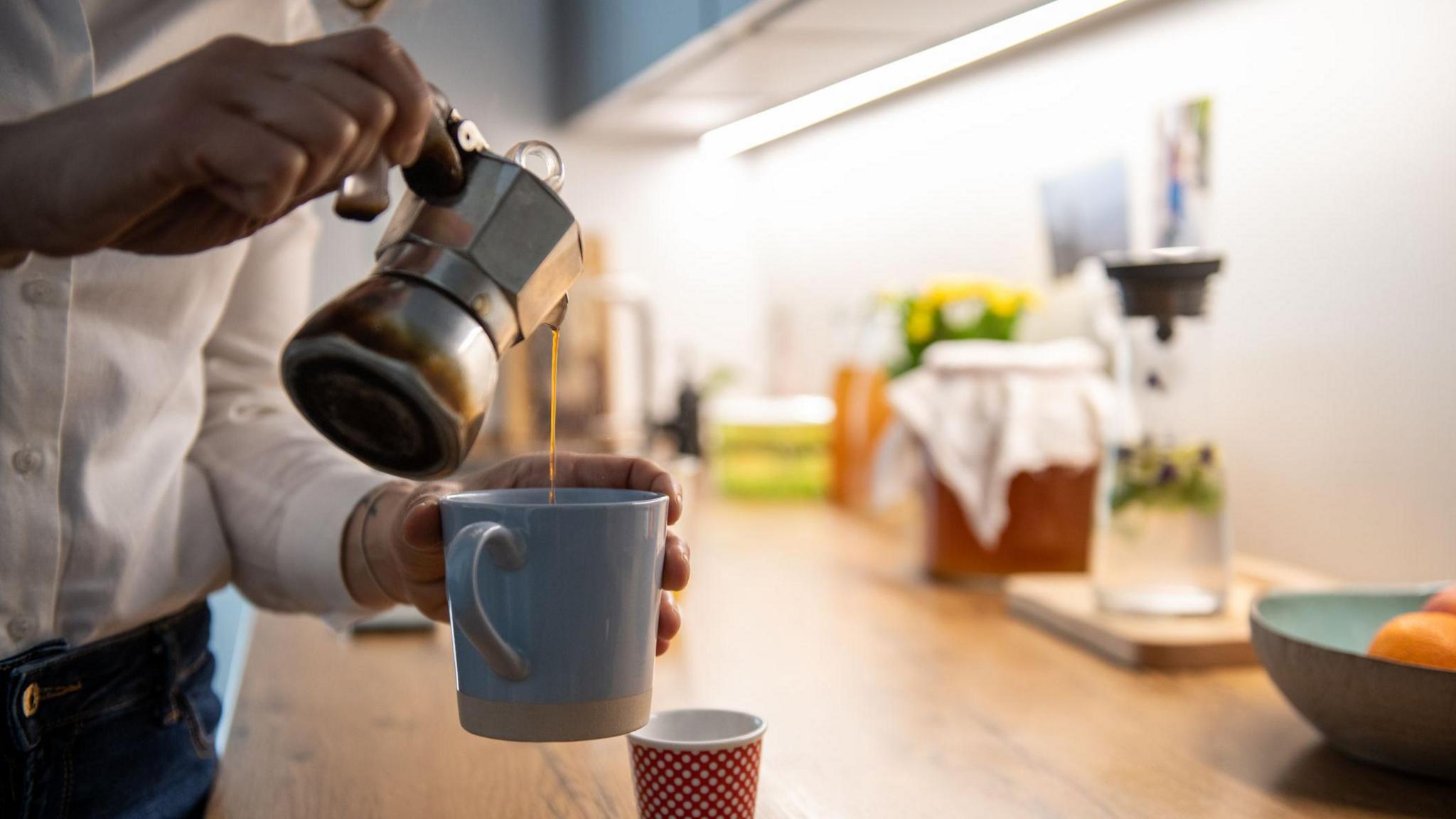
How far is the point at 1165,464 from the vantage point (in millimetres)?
1067

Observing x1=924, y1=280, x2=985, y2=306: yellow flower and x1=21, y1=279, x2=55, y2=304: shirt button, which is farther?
x1=924, y1=280, x2=985, y2=306: yellow flower

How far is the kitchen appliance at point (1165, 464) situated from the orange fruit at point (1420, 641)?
0.33 metres

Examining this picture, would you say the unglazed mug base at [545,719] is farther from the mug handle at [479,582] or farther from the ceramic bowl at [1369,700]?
the ceramic bowl at [1369,700]

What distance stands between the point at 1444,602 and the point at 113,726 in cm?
78

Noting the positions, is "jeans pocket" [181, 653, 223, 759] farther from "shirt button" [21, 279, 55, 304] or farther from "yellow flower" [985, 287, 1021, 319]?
"yellow flower" [985, 287, 1021, 319]

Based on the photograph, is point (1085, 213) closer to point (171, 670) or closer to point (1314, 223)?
point (1314, 223)

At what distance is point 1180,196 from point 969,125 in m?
0.58

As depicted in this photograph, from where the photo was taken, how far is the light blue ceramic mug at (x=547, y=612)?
0.46 m

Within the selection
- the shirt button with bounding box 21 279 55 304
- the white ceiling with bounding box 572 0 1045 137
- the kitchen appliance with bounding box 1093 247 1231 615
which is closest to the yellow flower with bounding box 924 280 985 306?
the white ceiling with bounding box 572 0 1045 137

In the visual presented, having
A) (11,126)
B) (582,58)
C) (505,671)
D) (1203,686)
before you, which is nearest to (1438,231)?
(1203,686)

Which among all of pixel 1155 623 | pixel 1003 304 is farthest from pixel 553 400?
pixel 1003 304

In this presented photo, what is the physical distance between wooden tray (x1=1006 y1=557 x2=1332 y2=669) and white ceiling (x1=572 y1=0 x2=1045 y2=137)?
56cm

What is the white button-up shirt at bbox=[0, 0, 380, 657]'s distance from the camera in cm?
60

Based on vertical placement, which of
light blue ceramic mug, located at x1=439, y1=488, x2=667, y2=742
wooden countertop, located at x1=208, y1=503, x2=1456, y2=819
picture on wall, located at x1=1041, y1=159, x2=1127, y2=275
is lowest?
wooden countertop, located at x1=208, y1=503, x2=1456, y2=819
